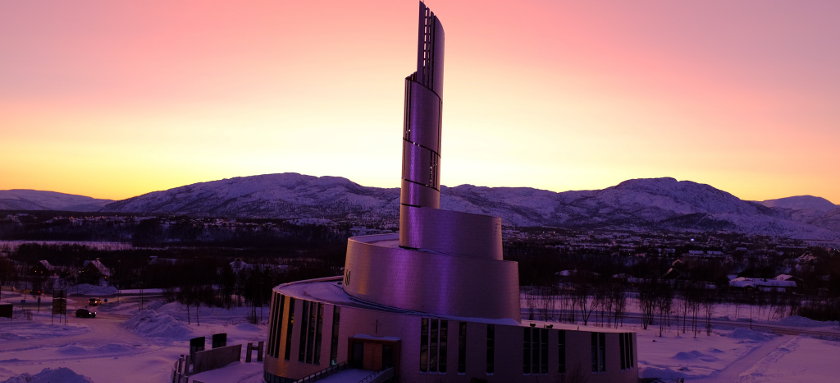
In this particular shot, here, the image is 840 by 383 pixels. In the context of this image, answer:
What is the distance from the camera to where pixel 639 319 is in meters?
97.7

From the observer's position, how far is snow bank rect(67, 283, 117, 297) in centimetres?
11744

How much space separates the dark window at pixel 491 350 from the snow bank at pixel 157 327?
4751 centimetres

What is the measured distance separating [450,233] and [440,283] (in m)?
3.17

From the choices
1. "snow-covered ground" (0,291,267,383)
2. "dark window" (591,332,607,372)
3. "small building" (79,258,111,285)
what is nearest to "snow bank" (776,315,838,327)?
"dark window" (591,332,607,372)

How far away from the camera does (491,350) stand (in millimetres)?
38969

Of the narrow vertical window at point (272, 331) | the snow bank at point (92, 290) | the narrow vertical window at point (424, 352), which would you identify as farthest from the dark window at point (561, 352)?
the snow bank at point (92, 290)

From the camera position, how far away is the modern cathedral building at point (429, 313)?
127ft

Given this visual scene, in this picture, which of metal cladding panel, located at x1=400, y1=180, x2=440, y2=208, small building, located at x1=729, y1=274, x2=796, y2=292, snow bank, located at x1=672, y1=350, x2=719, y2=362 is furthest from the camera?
small building, located at x1=729, y1=274, x2=796, y2=292

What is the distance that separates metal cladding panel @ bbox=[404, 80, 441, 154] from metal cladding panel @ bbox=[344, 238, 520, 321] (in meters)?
7.55

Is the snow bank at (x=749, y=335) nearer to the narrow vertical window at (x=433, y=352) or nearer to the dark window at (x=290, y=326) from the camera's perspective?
the narrow vertical window at (x=433, y=352)

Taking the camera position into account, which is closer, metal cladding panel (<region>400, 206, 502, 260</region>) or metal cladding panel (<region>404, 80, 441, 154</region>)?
metal cladding panel (<region>400, 206, 502, 260</region>)

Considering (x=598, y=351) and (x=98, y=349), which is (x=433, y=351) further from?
(x=98, y=349)

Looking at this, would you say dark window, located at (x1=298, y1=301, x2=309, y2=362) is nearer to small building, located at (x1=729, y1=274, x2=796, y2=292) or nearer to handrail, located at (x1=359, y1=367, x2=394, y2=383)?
handrail, located at (x1=359, y1=367, x2=394, y2=383)

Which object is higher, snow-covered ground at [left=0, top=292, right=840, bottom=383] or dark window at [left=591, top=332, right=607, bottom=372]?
dark window at [left=591, top=332, right=607, bottom=372]
